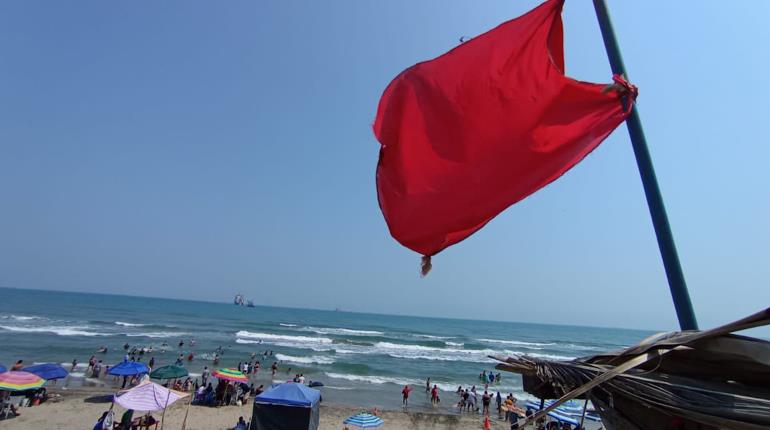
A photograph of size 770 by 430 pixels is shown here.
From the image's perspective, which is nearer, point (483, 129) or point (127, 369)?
point (483, 129)

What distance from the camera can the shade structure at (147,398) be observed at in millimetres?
12516

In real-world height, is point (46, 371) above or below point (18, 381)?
above

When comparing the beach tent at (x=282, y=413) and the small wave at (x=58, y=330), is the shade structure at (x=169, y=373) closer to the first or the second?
the beach tent at (x=282, y=413)

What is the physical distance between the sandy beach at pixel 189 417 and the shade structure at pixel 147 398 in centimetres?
394

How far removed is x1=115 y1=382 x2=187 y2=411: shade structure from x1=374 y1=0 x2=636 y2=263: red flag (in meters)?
12.2

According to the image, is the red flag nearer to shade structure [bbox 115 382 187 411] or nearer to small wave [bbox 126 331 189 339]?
shade structure [bbox 115 382 187 411]

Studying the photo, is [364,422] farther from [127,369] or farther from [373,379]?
[373,379]

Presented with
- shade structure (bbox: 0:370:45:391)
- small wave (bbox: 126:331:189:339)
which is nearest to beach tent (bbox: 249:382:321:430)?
shade structure (bbox: 0:370:45:391)

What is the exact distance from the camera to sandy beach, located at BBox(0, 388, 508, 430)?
1589 cm

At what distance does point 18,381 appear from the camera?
1534 centimetres

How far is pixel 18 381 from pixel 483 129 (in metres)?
18.9

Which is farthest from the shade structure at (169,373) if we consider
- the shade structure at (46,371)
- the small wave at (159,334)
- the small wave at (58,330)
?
the small wave at (58,330)

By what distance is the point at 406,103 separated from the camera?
3.80 m

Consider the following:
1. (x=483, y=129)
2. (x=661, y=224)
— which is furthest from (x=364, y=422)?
(x=661, y=224)
